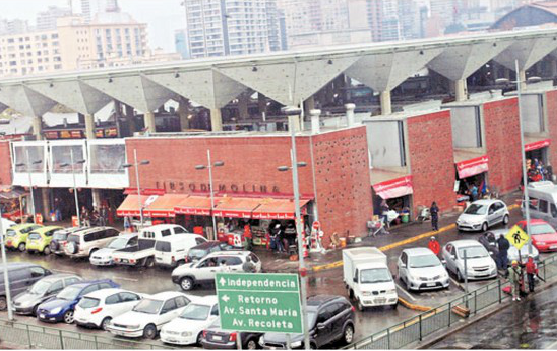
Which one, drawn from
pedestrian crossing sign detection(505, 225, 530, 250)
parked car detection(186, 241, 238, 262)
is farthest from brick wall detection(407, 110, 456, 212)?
pedestrian crossing sign detection(505, 225, 530, 250)

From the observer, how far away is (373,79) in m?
42.9

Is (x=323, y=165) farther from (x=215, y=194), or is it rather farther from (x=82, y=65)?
(x=82, y=65)

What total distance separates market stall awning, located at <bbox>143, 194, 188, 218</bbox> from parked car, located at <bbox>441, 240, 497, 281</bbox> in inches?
534

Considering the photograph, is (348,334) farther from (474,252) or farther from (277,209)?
(277,209)

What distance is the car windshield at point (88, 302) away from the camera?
23.4 metres

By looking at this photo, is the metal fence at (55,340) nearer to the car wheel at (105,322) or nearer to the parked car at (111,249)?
the car wheel at (105,322)

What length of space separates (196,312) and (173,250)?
31.3 ft

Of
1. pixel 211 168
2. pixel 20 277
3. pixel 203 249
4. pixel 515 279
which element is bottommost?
pixel 515 279

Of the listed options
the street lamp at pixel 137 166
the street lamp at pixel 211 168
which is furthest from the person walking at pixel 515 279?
the street lamp at pixel 137 166

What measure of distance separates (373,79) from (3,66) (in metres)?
160

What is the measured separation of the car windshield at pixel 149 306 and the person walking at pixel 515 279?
32.0ft

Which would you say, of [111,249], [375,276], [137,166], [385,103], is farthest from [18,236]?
[375,276]

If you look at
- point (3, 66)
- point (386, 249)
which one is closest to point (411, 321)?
point (386, 249)

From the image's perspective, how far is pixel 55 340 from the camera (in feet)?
69.3
